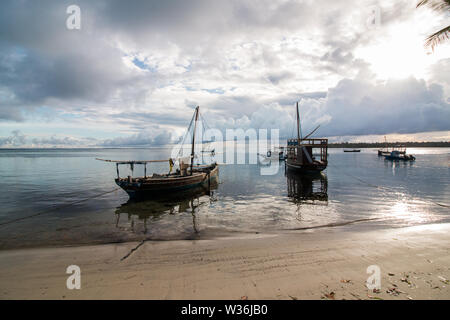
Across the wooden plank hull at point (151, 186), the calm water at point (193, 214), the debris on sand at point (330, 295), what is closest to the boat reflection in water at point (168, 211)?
the calm water at point (193, 214)

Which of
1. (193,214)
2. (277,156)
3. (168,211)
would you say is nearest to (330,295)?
(193,214)

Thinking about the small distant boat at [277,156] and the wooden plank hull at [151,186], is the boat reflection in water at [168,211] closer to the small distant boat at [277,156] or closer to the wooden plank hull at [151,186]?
the wooden plank hull at [151,186]

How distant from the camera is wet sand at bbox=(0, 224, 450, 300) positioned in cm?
541

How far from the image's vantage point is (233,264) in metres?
7.16

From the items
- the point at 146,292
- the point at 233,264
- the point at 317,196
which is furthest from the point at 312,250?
the point at 317,196

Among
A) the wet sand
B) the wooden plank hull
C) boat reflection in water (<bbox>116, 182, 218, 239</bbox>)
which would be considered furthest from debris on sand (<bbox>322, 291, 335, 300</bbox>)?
the wooden plank hull

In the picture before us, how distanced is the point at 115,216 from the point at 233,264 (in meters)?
13.2

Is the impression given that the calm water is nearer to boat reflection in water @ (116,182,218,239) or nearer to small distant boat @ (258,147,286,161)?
boat reflection in water @ (116,182,218,239)

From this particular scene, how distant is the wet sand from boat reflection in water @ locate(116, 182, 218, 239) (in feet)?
10.5

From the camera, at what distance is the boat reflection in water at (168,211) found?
13325 mm

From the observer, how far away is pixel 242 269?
673 centimetres

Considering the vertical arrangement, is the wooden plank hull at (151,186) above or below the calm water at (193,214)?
above

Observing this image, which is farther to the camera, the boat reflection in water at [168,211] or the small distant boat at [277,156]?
the small distant boat at [277,156]

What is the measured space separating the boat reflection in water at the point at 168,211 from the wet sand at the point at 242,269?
3204 millimetres
